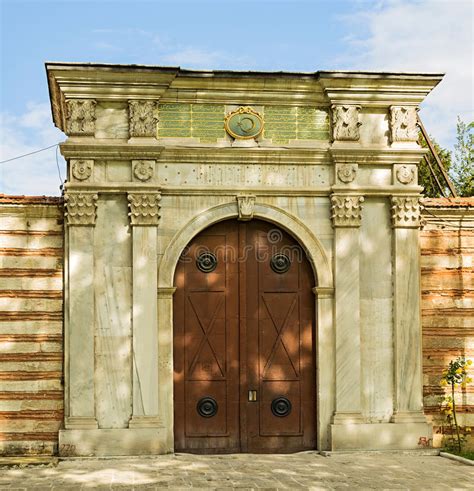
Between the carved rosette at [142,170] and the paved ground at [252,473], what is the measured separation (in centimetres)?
429

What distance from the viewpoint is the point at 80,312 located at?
42.2 feet

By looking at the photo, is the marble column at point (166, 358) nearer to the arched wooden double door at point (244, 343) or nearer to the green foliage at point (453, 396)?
the arched wooden double door at point (244, 343)

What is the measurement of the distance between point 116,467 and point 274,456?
2494mm

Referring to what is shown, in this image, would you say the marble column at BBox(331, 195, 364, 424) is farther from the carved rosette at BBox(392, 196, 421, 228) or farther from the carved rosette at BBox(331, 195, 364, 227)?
the carved rosette at BBox(392, 196, 421, 228)

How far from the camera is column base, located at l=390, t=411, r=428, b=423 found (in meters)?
13.2

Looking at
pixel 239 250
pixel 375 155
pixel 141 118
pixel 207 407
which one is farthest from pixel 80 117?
pixel 207 407

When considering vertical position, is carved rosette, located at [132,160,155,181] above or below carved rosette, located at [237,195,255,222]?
above

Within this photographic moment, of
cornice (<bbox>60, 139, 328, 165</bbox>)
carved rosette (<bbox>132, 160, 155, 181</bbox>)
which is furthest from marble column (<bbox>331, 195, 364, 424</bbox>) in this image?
Answer: carved rosette (<bbox>132, 160, 155, 181</bbox>)

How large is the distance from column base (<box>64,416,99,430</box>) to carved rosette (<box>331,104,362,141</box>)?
5847 mm

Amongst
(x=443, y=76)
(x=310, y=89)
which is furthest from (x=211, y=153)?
(x=443, y=76)

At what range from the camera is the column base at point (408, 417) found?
13.2 meters

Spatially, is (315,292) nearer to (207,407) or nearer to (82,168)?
(207,407)

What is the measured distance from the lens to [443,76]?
13469 mm

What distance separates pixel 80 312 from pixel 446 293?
19.5ft
